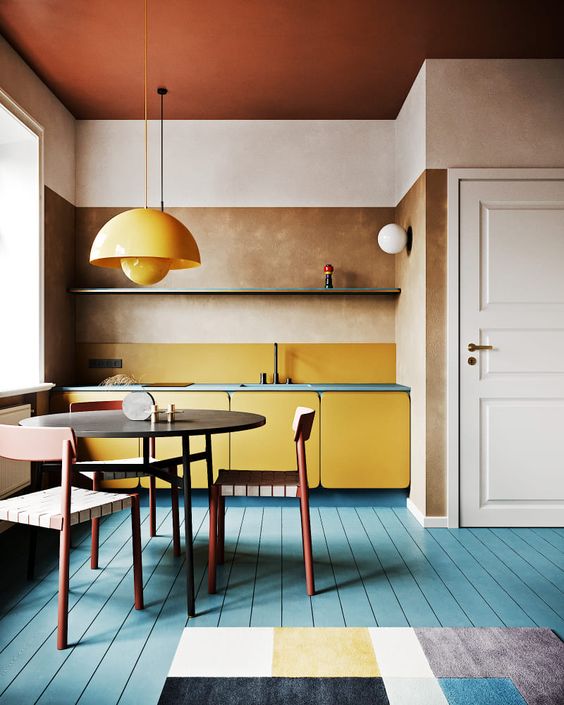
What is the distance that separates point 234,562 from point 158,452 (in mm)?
1472

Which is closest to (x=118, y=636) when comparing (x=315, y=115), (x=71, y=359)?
(x=71, y=359)

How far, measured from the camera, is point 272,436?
445 centimetres

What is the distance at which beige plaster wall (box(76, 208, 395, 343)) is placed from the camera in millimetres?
5094

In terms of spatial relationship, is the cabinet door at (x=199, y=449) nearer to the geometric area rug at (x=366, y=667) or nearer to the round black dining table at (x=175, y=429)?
the round black dining table at (x=175, y=429)

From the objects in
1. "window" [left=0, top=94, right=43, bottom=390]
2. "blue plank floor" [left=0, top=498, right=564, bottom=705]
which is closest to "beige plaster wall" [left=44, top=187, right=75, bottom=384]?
"window" [left=0, top=94, right=43, bottom=390]

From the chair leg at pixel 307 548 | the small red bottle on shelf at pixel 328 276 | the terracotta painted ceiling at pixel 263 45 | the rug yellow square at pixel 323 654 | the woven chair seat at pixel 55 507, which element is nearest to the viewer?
the rug yellow square at pixel 323 654

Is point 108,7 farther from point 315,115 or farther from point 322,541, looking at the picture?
point 322,541

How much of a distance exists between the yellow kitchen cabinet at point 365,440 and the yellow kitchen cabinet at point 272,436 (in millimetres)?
106

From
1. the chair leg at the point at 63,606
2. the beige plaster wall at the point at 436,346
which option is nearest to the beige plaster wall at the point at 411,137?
the beige plaster wall at the point at 436,346

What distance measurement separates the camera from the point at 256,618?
254 cm

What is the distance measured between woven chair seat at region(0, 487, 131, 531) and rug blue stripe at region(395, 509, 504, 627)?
1629 mm

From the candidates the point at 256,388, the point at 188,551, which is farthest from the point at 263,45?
the point at 188,551

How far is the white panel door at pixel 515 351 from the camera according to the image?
13.0 feet

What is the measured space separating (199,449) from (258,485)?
165cm
